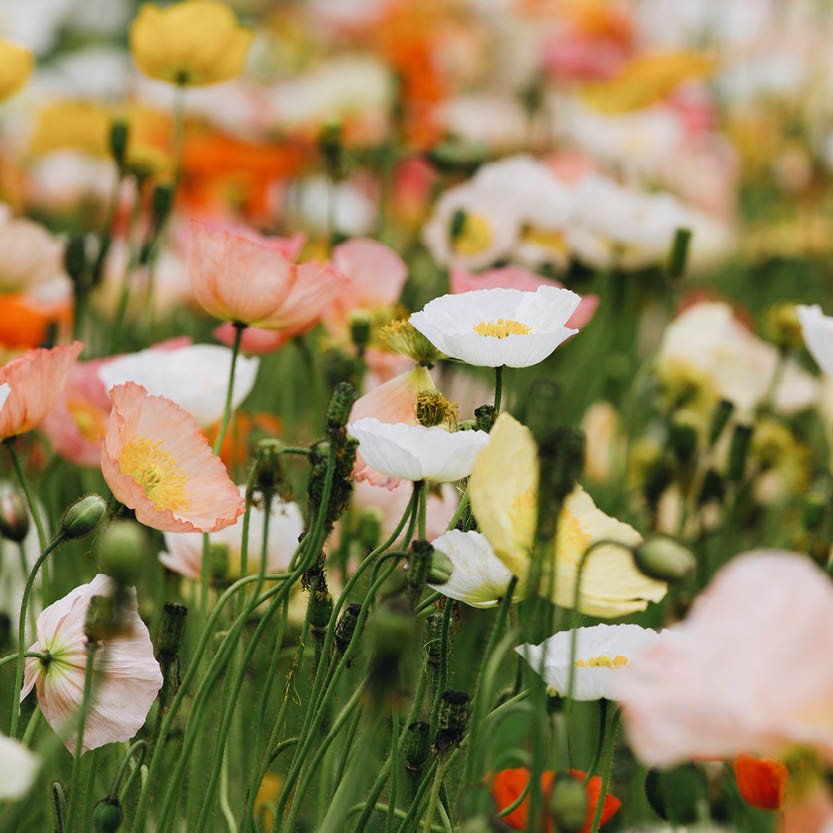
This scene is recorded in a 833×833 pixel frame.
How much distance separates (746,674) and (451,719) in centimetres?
23

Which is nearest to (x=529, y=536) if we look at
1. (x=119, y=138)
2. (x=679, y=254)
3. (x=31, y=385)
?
(x=31, y=385)

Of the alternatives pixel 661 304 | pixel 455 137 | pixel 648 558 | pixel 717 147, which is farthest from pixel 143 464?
pixel 717 147

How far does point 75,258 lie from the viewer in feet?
3.40

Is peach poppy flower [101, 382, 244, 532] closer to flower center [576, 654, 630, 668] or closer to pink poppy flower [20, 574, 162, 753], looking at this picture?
pink poppy flower [20, 574, 162, 753]

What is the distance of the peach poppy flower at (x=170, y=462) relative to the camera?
0.61m

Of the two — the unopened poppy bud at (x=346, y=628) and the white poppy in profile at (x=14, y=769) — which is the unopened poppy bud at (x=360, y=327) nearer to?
the unopened poppy bud at (x=346, y=628)

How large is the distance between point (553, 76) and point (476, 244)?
118 centimetres

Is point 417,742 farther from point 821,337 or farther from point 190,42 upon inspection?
point 190,42

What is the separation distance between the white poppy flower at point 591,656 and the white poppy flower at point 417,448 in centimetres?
9

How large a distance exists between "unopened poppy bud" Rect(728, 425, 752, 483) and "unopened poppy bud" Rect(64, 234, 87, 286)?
0.56m

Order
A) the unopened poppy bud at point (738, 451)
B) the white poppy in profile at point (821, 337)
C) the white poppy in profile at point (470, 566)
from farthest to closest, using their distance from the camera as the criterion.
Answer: the unopened poppy bud at point (738, 451)
the white poppy in profile at point (821, 337)
the white poppy in profile at point (470, 566)

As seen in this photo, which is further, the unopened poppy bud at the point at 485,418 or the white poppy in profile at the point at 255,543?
the white poppy in profile at the point at 255,543

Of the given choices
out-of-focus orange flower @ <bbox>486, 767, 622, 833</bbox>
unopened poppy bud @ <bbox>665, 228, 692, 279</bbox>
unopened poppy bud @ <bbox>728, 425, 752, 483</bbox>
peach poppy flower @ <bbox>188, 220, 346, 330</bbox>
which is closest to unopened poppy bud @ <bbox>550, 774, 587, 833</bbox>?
out-of-focus orange flower @ <bbox>486, 767, 622, 833</bbox>

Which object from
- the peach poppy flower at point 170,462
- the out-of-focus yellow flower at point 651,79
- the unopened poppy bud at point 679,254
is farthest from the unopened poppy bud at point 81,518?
the out-of-focus yellow flower at point 651,79
